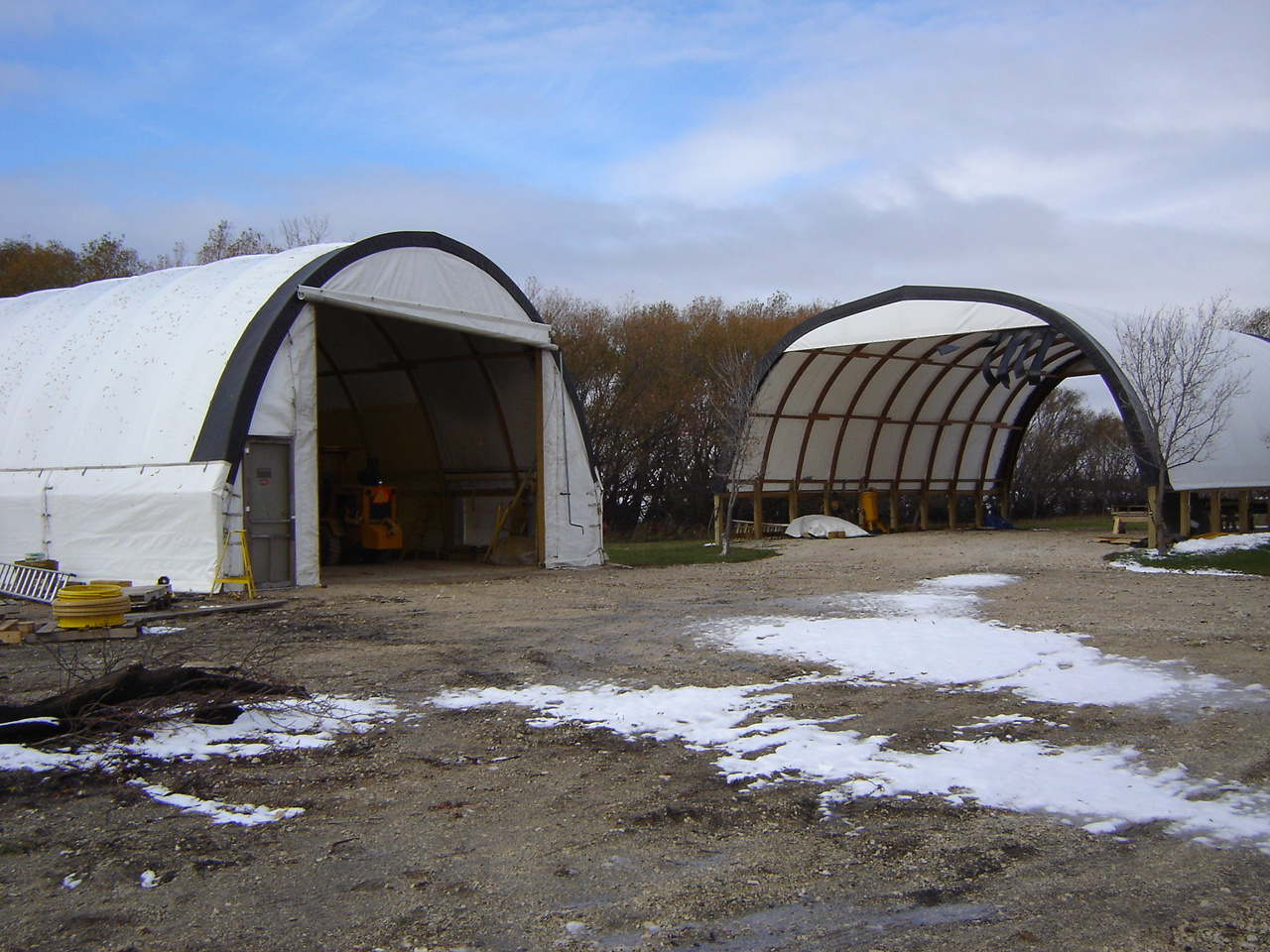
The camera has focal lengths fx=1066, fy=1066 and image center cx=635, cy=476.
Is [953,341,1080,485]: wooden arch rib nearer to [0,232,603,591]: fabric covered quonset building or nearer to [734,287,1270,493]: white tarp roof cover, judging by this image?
[734,287,1270,493]: white tarp roof cover

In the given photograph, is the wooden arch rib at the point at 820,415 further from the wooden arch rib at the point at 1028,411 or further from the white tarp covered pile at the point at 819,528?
the wooden arch rib at the point at 1028,411

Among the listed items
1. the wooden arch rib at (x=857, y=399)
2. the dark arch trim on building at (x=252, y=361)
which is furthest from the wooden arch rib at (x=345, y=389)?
the wooden arch rib at (x=857, y=399)

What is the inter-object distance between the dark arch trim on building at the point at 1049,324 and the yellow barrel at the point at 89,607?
14696mm

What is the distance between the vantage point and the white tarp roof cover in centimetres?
1991

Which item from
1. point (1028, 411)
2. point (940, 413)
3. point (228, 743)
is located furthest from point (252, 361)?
point (1028, 411)

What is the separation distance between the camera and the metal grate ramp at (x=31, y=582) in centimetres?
1308

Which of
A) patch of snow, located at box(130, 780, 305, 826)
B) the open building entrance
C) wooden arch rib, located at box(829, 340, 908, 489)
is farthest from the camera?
wooden arch rib, located at box(829, 340, 908, 489)

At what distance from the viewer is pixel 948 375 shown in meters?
26.4

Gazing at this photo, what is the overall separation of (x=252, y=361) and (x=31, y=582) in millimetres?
3959

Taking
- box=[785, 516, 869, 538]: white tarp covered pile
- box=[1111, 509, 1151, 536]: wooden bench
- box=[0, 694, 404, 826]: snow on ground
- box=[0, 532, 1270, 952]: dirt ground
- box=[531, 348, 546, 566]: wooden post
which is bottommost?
box=[0, 532, 1270, 952]: dirt ground

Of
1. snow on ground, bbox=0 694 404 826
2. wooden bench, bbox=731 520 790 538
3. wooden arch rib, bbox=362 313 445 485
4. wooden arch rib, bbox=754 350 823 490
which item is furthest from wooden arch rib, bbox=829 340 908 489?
snow on ground, bbox=0 694 404 826

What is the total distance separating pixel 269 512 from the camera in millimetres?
13852

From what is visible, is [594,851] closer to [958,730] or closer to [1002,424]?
[958,730]

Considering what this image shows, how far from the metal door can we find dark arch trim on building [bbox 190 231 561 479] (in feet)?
1.42
